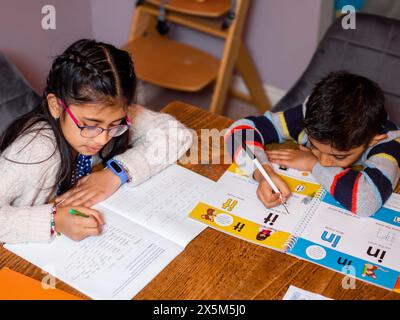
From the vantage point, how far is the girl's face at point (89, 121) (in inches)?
47.6

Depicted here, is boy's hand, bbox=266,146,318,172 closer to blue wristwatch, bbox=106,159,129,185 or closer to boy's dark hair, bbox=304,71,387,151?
boy's dark hair, bbox=304,71,387,151

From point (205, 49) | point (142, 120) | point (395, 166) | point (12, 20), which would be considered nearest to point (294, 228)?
point (395, 166)

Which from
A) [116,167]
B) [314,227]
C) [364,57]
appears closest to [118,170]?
[116,167]

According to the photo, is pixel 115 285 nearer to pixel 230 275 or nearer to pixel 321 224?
pixel 230 275

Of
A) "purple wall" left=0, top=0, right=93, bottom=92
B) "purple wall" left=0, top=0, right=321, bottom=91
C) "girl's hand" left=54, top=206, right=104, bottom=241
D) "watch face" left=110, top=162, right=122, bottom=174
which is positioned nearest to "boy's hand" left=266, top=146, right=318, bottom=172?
"watch face" left=110, top=162, right=122, bottom=174

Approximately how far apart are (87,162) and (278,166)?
514 millimetres

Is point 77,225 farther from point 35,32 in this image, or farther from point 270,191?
point 35,32

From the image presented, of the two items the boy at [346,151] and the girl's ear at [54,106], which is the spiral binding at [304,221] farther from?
the girl's ear at [54,106]

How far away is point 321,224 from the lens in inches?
46.5

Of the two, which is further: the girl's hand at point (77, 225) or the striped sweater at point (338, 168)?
the striped sweater at point (338, 168)

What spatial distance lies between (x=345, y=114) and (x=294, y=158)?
189 millimetres

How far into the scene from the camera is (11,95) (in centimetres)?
161

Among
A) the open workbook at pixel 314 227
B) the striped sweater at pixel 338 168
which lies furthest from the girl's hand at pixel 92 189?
the striped sweater at pixel 338 168

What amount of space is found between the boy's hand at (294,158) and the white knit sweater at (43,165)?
241mm
